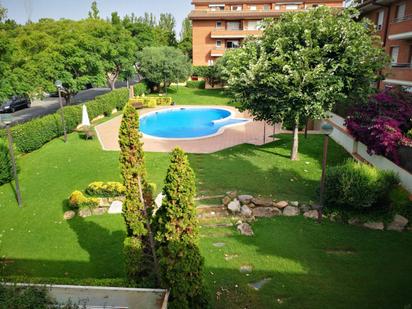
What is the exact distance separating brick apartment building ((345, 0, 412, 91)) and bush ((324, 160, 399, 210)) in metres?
13.9

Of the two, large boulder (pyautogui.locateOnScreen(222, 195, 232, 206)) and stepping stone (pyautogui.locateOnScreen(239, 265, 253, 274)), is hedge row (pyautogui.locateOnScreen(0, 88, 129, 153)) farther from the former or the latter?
stepping stone (pyautogui.locateOnScreen(239, 265, 253, 274))

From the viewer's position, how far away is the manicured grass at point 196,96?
3781 centimetres

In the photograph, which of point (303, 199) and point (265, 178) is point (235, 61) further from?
point (303, 199)

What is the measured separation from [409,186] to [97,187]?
1144 cm

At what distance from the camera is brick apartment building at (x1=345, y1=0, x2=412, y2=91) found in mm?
22602

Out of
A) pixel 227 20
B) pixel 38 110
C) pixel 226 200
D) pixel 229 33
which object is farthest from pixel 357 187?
pixel 227 20

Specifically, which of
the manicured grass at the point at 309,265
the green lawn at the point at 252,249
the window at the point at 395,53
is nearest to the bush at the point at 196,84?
the window at the point at 395,53

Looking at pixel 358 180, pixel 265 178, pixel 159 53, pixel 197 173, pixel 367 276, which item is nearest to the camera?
pixel 367 276

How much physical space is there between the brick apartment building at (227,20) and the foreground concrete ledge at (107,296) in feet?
152

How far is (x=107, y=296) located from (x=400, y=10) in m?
29.2

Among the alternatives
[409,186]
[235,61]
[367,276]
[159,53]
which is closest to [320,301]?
[367,276]

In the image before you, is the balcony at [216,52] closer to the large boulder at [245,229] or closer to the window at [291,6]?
the window at [291,6]

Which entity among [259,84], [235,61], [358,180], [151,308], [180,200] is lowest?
[151,308]

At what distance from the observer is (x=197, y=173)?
49.5ft
